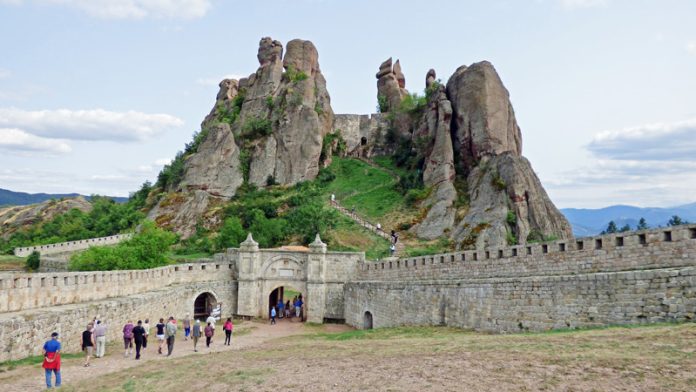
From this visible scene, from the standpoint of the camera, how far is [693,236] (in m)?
15.9

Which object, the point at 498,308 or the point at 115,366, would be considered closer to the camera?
the point at 115,366

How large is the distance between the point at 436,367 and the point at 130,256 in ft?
93.6

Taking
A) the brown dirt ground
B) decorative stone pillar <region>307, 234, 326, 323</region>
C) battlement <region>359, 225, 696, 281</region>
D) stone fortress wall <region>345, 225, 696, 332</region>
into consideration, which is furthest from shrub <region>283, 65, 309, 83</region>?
the brown dirt ground

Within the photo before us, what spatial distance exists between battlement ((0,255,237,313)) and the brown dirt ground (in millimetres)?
3799

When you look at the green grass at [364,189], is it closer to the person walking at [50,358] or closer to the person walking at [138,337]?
the person walking at [138,337]

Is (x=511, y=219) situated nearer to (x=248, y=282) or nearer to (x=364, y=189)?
(x=248, y=282)

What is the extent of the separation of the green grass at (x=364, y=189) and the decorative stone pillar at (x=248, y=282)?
1671cm

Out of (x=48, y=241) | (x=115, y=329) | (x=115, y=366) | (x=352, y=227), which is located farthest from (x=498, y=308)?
(x=48, y=241)

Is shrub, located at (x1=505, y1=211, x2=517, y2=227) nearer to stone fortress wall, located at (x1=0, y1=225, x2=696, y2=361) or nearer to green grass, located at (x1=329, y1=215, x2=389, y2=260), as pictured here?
green grass, located at (x1=329, y1=215, x2=389, y2=260)

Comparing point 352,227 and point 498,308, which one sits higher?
point 352,227

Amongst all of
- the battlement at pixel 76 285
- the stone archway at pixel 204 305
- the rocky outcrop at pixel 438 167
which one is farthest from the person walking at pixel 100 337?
the rocky outcrop at pixel 438 167

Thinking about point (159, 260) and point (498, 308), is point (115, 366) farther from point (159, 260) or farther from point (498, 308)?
point (159, 260)

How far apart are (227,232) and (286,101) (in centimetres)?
2159

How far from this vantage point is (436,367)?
12.5m
